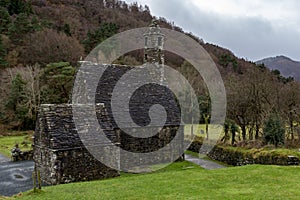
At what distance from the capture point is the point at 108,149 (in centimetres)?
1745

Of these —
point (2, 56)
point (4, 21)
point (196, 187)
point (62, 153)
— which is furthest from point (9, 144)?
point (4, 21)

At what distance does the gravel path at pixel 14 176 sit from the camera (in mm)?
15941

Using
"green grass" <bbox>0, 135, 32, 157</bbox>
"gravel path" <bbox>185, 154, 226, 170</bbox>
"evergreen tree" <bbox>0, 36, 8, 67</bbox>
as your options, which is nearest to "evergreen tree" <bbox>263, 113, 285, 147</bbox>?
"gravel path" <bbox>185, 154, 226, 170</bbox>

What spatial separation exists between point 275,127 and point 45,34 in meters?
46.8

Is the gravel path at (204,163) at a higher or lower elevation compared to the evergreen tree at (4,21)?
lower

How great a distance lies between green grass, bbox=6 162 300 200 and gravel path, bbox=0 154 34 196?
316cm

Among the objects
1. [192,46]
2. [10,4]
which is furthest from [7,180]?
[10,4]

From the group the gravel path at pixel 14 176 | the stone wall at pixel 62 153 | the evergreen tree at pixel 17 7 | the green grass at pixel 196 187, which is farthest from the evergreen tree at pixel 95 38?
the green grass at pixel 196 187

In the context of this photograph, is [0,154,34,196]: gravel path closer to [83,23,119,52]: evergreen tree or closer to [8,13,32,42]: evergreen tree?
[8,13,32,42]: evergreen tree

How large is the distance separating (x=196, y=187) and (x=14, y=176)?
11.8m

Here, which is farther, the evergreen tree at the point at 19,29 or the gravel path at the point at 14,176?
the evergreen tree at the point at 19,29

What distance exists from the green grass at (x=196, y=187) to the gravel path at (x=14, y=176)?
316 cm

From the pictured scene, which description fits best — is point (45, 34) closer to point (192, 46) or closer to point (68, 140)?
point (192, 46)

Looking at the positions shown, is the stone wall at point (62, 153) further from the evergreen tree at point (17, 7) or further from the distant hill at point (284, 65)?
the distant hill at point (284, 65)
